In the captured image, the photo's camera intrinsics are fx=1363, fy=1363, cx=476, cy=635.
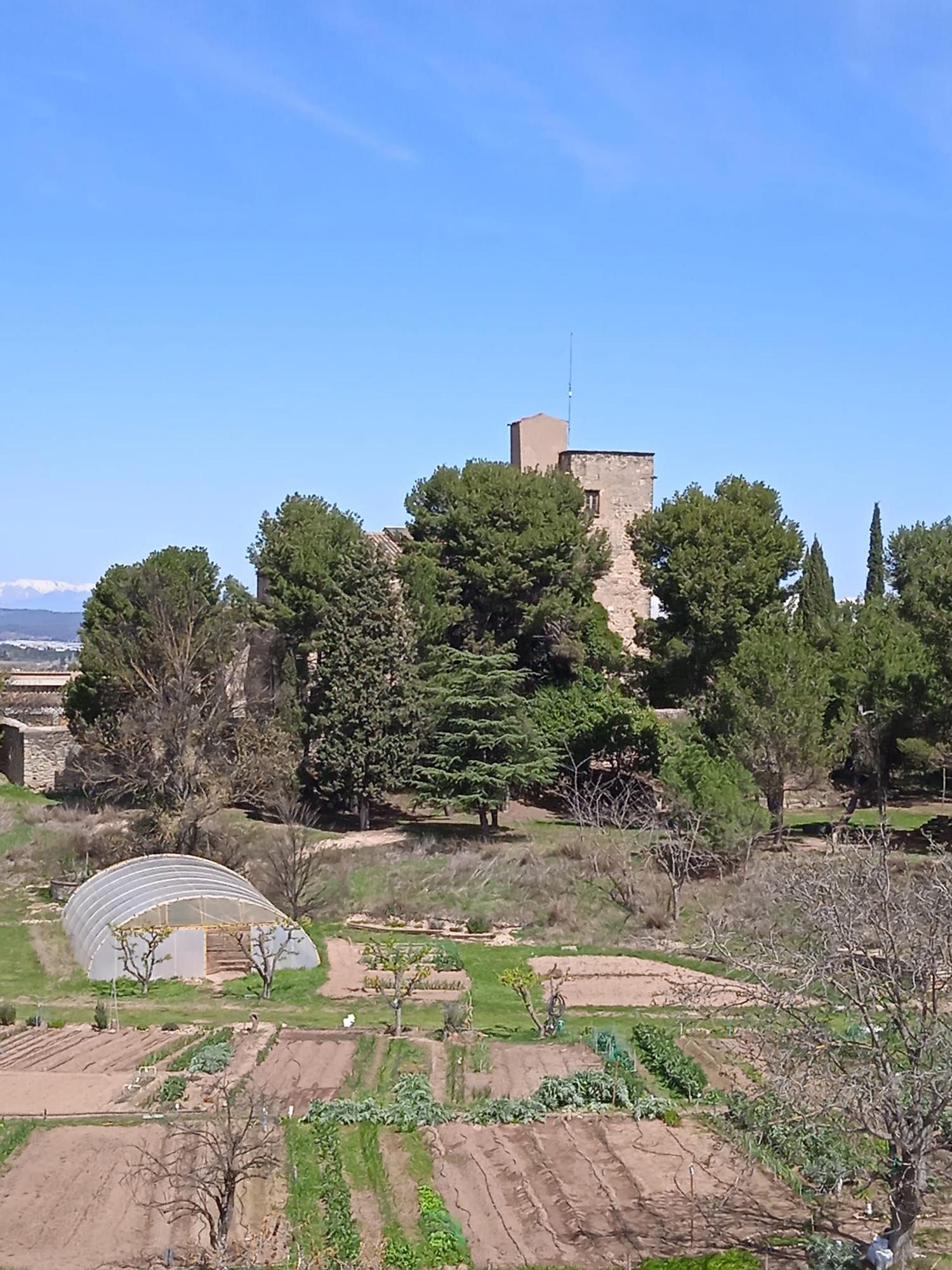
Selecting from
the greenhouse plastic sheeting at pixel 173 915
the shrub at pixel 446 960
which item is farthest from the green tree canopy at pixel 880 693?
the greenhouse plastic sheeting at pixel 173 915

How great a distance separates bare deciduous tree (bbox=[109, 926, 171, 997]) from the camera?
23375mm

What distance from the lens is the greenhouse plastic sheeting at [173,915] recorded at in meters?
24.1

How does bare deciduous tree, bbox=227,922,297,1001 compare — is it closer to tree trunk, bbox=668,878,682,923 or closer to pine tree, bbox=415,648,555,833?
tree trunk, bbox=668,878,682,923

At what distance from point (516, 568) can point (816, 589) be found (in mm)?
17864

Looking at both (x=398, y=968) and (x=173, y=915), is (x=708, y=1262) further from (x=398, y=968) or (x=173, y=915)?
(x=173, y=915)

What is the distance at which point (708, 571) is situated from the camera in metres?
38.1

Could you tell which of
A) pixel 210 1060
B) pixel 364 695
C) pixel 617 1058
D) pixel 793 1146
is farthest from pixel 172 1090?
pixel 364 695

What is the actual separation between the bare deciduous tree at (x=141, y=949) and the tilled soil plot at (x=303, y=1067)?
13.5 ft

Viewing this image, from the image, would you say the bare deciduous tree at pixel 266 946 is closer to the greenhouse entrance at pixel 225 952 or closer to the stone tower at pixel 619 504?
the greenhouse entrance at pixel 225 952

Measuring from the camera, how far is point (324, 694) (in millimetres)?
35469

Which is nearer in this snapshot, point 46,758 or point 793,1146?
point 793,1146

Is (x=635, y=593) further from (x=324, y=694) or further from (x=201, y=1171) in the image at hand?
(x=201, y=1171)

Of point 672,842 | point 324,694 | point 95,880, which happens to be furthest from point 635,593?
point 95,880

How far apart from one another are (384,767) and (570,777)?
6603 millimetres
